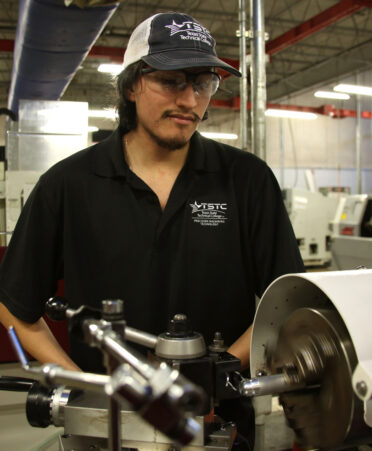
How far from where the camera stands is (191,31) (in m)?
0.92

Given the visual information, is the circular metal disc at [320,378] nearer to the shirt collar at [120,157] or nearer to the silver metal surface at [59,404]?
the silver metal surface at [59,404]

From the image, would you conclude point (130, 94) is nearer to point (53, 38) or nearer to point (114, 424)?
point (114, 424)

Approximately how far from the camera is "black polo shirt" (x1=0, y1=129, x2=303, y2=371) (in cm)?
102

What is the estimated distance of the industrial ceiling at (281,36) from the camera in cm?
530

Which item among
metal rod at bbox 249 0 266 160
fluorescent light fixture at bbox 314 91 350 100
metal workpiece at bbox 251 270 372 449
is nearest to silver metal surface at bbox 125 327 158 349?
metal workpiece at bbox 251 270 372 449

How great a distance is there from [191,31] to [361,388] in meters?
0.72

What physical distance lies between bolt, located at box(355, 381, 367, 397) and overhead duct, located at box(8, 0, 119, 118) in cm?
240

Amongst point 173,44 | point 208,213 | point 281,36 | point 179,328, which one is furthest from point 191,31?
point 281,36

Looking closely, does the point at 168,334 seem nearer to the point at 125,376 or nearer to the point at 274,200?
the point at 125,376

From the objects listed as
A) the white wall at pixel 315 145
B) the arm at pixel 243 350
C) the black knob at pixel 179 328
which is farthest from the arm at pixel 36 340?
the white wall at pixel 315 145

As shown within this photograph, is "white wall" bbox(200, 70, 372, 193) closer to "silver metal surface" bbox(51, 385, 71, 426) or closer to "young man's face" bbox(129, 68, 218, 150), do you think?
"young man's face" bbox(129, 68, 218, 150)

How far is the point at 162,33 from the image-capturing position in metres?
0.92

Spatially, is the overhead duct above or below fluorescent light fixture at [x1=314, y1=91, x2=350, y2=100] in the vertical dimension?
below

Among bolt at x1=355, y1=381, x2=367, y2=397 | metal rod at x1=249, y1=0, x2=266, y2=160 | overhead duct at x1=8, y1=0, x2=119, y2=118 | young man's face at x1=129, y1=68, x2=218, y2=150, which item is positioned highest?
overhead duct at x1=8, y1=0, x2=119, y2=118
